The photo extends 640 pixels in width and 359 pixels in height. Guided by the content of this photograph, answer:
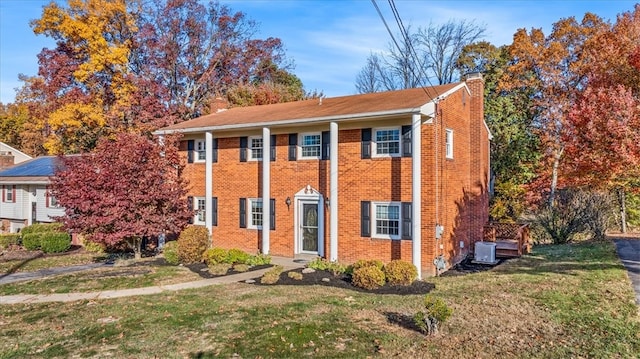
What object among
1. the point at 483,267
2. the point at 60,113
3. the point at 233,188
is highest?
the point at 60,113

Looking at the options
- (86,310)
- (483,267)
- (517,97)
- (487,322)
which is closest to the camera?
(487,322)

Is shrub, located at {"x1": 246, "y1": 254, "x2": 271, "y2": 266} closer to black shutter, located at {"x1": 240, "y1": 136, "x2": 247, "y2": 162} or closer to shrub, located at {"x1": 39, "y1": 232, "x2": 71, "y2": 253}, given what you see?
black shutter, located at {"x1": 240, "y1": 136, "x2": 247, "y2": 162}

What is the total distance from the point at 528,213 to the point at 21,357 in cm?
2467

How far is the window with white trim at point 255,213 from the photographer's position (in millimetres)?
16812

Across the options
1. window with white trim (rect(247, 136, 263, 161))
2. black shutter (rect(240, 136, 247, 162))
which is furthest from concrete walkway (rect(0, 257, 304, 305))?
black shutter (rect(240, 136, 247, 162))

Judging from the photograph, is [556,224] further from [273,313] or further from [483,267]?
[273,313]

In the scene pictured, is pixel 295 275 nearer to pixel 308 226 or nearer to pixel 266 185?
pixel 308 226

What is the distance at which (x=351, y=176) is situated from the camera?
14586 millimetres

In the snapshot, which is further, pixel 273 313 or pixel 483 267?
pixel 483 267

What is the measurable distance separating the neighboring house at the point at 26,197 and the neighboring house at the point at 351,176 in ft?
38.9

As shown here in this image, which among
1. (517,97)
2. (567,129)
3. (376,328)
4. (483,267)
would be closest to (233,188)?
(483,267)

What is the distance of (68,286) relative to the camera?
38.0 feet

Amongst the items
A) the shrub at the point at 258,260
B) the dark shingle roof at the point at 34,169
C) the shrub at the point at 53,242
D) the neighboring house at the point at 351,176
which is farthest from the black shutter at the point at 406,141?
the dark shingle roof at the point at 34,169

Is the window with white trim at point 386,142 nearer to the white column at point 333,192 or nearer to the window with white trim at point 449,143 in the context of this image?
the white column at point 333,192
